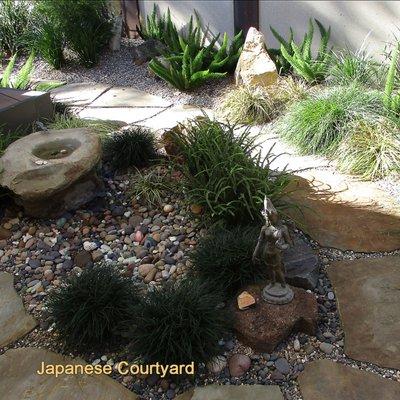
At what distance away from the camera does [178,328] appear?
2.20 metres

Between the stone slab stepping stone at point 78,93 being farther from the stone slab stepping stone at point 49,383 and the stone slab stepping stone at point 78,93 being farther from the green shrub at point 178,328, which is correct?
the green shrub at point 178,328

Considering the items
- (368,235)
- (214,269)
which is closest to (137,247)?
(214,269)

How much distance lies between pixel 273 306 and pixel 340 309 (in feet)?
1.23

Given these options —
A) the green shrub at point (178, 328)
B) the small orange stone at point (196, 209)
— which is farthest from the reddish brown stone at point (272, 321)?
the small orange stone at point (196, 209)

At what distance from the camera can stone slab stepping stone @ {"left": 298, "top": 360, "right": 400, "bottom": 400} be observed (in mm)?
2074

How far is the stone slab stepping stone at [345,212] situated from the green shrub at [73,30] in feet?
14.4

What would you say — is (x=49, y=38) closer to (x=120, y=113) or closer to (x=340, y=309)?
(x=120, y=113)

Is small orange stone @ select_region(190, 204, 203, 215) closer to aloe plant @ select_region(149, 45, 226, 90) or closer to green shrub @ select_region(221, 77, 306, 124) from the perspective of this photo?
green shrub @ select_region(221, 77, 306, 124)

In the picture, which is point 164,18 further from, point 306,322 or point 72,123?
point 306,322

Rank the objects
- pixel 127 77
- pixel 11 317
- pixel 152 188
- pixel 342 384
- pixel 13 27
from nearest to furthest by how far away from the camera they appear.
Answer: pixel 342 384 < pixel 11 317 < pixel 152 188 < pixel 127 77 < pixel 13 27

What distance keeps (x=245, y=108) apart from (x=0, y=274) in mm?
2953

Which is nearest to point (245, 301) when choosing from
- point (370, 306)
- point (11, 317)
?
point (370, 306)

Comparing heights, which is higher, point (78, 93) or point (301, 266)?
point (301, 266)

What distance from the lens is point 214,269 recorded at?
2631 mm
